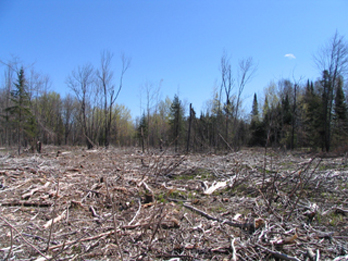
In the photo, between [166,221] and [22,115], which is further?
[22,115]

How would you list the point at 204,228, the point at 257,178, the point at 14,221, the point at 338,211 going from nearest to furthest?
the point at 204,228 < the point at 14,221 < the point at 338,211 < the point at 257,178

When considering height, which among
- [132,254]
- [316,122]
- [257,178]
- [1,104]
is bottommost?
[132,254]

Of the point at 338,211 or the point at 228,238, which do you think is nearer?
the point at 228,238

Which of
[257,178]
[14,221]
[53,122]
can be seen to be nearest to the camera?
[14,221]

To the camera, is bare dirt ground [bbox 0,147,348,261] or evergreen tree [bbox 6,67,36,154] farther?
evergreen tree [bbox 6,67,36,154]

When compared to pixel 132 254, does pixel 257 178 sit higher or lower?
higher

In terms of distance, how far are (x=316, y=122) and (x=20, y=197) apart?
23841 mm

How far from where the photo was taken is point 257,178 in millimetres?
5363

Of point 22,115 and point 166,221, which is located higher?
point 22,115

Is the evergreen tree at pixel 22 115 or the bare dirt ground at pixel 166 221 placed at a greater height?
the evergreen tree at pixel 22 115

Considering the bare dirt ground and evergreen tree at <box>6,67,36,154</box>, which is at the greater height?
evergreen tree at <box>6,67,36,154</box>

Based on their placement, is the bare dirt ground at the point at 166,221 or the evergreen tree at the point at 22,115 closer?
the bare dirt ground at the point at 166,221

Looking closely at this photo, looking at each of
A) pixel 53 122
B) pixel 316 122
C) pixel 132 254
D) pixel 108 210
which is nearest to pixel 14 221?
pixel 108 210

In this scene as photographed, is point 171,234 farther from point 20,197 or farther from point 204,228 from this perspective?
point 20,197
